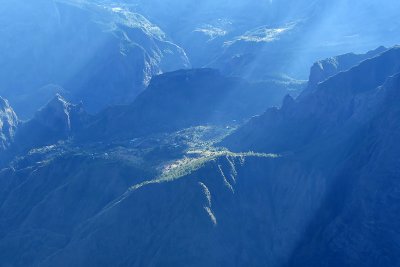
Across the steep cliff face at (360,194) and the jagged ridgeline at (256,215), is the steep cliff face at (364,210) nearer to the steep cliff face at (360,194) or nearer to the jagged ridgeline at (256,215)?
the steep cliff face at (360,194)

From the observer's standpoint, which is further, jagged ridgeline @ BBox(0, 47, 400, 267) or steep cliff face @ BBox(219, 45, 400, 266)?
jagged ridgeline @ BBox(0, 47, 400, 267)

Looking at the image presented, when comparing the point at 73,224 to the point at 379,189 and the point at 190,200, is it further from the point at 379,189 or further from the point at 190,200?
the point at 379,189

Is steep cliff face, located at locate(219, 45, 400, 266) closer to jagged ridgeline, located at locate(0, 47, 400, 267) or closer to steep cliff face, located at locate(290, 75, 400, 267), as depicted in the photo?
steep cliff face, located at locate(290, 75, 400, 267)

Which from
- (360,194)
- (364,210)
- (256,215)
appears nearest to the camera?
(364,210)

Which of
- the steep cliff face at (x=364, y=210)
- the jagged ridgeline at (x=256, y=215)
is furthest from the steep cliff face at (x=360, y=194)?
the jagged ridgeline at (x=256, y=215)

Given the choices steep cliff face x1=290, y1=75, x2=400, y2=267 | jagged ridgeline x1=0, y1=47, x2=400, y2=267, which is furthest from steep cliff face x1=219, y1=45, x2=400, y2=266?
jagged ridgeline x1=0, y1=47, x2=400, y2=267

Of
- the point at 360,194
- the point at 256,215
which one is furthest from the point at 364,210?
the point at 256,215

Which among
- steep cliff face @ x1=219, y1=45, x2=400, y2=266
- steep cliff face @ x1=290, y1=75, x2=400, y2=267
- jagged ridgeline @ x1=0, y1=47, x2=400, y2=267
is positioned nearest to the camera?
steep cliff face @ x1=290, y1=75, x2=400, y2=267

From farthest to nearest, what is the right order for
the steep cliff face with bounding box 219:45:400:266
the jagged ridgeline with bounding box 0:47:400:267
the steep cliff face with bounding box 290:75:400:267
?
the jagged ridgeline with bounding box 0:47:400:267
the steep cliff face with bounding box 219:45:400:266
the steep cliff face with bounding box 290:75:400:267

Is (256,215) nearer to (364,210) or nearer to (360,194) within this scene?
(360,194)

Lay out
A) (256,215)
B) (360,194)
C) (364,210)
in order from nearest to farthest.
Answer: (364,210), (360,194), (256,215)

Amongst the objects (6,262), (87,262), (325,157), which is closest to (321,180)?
(325,157)

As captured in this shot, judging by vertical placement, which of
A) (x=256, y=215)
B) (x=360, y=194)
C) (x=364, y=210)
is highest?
(x=256, y=215)
